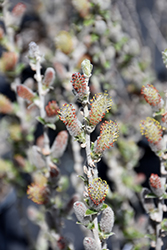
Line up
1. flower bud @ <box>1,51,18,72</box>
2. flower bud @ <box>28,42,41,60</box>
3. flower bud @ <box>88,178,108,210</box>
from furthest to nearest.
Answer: flower bud @ <box>1,51,18,72</box> → flower bud @ <box>28,42,41,60</box> → flower bud @ <box>88,178,108,210</box>

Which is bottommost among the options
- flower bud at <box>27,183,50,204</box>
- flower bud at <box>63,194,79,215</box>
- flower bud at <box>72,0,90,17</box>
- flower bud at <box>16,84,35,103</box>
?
flower bud at <box>63,194,79,215</box>

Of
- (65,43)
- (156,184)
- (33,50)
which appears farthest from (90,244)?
(65,43)

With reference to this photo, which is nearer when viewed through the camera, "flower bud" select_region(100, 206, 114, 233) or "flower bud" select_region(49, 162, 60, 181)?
"flower bud" select_region(100, 206, 114, 233)

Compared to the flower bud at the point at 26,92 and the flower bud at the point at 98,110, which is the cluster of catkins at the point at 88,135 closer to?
the flower bud at the point at 98,110

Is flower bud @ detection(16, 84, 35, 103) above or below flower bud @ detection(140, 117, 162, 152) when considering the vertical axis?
above

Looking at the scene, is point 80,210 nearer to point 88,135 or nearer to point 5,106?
point 88,135

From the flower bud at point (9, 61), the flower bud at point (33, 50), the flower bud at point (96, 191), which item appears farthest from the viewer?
the flower bud at point (9, 61)

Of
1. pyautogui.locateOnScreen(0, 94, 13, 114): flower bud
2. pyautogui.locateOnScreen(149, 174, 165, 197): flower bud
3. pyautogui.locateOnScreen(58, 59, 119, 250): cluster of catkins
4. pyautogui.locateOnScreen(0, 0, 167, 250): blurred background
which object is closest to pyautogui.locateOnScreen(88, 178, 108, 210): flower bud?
pyautogui.locateOnScreen(58, 59, 119, 250): cluster of catkins

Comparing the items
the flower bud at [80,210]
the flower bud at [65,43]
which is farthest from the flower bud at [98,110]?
the flower bud at [65,43]

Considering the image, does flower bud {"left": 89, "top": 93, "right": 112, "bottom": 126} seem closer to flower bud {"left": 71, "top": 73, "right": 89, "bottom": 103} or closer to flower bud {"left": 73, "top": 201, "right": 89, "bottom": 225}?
flower bud {"left": 71, "top": 73, "right": 89, "bottom": 103}

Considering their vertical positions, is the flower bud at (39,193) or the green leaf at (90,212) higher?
the flower bud at (39,193)

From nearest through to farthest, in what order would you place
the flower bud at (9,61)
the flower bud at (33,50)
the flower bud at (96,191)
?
the flower bud at (96,191)
the flower bud at (33,50)
the flower bud at (9,61)
